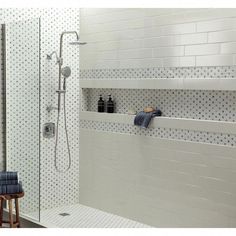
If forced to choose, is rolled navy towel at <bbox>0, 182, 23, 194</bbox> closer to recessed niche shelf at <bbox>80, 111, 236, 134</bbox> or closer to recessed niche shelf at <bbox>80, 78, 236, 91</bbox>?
recessed niche shelf at <bbox>80, 111, 236, 134</bbox>

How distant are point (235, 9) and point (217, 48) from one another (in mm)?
315

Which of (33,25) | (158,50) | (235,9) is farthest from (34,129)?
(235,9)

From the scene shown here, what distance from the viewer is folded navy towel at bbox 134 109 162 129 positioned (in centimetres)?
397

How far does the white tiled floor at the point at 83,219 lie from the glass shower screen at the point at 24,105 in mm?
219

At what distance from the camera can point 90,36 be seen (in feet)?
15.1

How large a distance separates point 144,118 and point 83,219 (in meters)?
1.14

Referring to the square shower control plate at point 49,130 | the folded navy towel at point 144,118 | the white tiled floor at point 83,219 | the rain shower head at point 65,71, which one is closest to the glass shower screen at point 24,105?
the white tiled floor at point 83,219

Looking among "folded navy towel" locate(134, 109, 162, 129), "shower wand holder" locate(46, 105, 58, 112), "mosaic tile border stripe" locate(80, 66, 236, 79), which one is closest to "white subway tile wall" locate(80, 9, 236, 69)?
"mosaic tile border stripe" locate(80, 66, 236, 79)

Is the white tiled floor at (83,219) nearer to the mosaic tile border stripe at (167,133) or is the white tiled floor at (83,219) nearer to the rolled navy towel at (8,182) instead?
the rolled navy towel at (8,182)

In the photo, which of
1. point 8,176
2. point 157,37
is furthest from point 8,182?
point 157,37

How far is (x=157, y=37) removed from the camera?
397 cm

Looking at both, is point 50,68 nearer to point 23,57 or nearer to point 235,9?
point 23,57

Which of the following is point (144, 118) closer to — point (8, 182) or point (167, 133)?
point (167, 133)

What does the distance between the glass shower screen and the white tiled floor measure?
22cm
